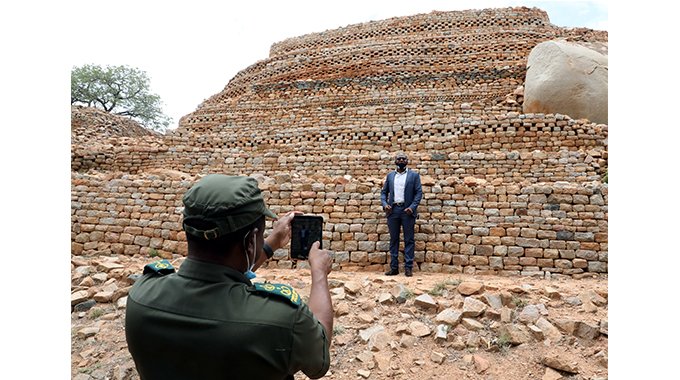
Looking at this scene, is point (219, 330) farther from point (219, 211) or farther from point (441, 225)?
point (441, 225)

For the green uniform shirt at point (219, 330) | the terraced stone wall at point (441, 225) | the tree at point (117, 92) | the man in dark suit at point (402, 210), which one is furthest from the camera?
the tree at point (117, 92)

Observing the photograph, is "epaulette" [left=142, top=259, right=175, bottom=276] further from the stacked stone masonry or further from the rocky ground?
the stacked stone masonry

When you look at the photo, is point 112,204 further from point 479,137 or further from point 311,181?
point 479,137

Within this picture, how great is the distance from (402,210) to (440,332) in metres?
2.07

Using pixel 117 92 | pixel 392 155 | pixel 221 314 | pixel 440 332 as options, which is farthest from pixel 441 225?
pixel 117 92

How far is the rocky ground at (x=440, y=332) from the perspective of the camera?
2508mm

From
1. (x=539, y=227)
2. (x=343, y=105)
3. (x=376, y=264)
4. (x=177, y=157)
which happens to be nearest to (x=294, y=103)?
(x=343, y=105)

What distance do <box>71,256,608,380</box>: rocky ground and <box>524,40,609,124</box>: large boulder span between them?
6.52m

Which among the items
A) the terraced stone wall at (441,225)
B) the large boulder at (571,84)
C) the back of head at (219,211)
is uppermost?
the large boulder at (571,84)

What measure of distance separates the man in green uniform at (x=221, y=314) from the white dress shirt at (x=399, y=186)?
3.69 meters

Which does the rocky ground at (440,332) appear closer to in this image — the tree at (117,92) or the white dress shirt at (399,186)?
the white dress shirt at (399,186)

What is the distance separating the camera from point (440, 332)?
2832 millimetres

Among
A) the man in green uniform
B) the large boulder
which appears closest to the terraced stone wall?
the man in green uniform

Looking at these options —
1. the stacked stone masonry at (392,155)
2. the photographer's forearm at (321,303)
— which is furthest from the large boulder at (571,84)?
the photographer's forearm at (321,303)
